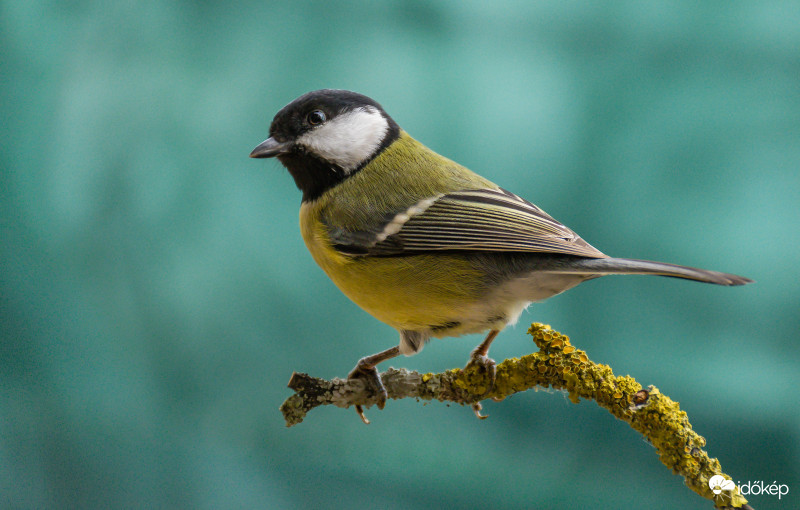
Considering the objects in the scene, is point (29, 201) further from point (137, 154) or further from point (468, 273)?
point (468, 273)

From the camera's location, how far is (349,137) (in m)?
1.47

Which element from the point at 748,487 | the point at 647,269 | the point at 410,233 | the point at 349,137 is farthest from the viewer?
the point at 748,487

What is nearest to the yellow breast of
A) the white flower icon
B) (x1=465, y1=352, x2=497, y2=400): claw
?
(x1=465, y1=352, x2=497, y2=400): claw

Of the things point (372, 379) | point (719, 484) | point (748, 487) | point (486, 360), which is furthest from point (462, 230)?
point (748, 487)

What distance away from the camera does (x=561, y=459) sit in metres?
2.14

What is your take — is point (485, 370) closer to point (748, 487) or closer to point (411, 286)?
point (411, 286)

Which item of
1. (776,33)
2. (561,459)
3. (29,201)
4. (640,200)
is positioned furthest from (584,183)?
(29,201)

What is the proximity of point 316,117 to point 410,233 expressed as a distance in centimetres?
35

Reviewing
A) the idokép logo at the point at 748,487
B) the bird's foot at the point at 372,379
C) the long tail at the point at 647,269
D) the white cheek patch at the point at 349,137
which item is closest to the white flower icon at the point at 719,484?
the idokép logo at the point at 748,487

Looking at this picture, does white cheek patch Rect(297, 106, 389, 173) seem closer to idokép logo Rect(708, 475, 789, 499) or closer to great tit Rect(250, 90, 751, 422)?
great tit Rect(250, 90, 751, 422)

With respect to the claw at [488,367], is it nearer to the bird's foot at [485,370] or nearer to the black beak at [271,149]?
the bird's foot at [485,370]

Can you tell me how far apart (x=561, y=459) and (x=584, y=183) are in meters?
0.95

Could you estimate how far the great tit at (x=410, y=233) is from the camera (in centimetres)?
129

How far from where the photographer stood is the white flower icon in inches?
41.0
